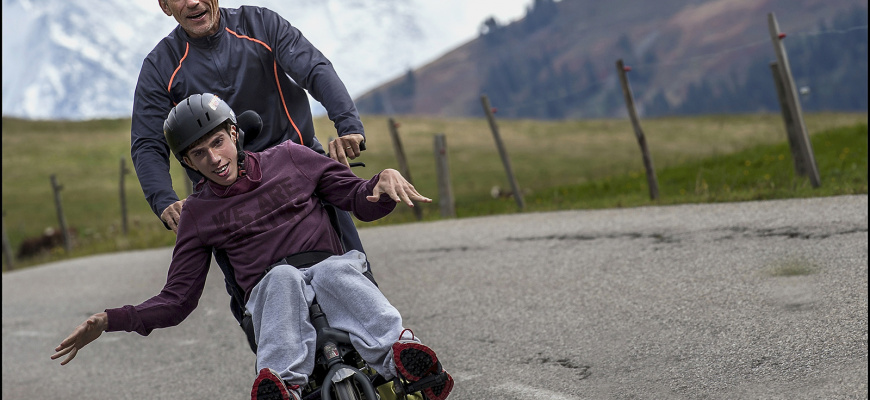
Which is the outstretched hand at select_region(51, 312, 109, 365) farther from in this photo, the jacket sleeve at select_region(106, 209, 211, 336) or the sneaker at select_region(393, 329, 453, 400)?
the sneaker at select_region(393, 329, 453, 400)

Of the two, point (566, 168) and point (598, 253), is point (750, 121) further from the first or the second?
point (598, 253)

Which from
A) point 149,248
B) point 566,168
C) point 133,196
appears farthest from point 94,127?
point 149,248

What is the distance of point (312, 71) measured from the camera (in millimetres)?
4535

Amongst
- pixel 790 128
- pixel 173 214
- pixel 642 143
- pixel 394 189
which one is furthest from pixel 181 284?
pixel 642 143

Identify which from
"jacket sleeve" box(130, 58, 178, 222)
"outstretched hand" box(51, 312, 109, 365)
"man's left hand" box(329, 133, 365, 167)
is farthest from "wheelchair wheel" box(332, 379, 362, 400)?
"jacket sleeve" box(130, 58, 178, 222)

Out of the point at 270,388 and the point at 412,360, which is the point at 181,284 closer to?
the point at 270,388

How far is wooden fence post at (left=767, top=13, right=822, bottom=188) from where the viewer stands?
11.5m

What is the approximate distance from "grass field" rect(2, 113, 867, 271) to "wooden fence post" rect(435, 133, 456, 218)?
0.59 metres

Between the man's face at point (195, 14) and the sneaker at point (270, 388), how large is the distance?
1.86 meters

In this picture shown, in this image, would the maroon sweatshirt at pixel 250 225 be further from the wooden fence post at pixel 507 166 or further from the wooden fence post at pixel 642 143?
the wooden fence post at pixel 507 166

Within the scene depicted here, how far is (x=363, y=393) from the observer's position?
11.4 feet

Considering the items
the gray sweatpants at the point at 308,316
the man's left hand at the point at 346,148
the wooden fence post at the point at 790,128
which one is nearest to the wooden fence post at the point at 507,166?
the wooden fence post at the point at 790,128

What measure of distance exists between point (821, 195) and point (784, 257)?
3454mm

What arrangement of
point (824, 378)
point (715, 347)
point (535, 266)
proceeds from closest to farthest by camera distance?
point (824, 378)
point (715, 347)
point (535, 266)
